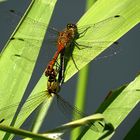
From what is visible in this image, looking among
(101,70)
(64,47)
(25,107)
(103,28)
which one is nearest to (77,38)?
(64,47)

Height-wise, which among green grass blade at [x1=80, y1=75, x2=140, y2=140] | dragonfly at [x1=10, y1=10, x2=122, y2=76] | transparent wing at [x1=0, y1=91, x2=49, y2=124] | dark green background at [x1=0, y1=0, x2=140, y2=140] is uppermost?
dragonfly at [x1=10, y1=10, x2=122, y2=76]

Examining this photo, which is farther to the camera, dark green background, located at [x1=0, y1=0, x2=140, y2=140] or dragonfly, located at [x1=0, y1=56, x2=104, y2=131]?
dark green background, located at [x1=0, y1=0, x2=140, y2=140]

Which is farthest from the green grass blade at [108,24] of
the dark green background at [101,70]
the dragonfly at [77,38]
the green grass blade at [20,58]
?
the dark green background at [101,70]

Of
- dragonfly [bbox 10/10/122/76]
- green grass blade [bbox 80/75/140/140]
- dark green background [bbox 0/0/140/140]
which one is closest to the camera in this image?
green grass blade [bbox 80/75/140/140]

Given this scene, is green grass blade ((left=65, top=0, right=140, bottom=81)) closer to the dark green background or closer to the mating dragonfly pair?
the mating dragonfly pair

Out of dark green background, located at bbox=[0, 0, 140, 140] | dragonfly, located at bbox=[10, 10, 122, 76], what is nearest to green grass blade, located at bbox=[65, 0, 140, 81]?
dragonfly, located at bbox=[10, 10, 122, 76]

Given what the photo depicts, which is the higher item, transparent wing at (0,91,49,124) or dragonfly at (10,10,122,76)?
dragonfly at (10,10,122,76)

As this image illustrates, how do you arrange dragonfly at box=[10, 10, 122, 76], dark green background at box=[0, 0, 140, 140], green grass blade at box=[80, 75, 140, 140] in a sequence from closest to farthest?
green grass blade at box=[80, 75, 140, 140] < dragonfly at box=[10, 10, 122, 76] < dark green background at box=[0, 0, 140, 140]

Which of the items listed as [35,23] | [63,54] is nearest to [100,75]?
[63,54]
